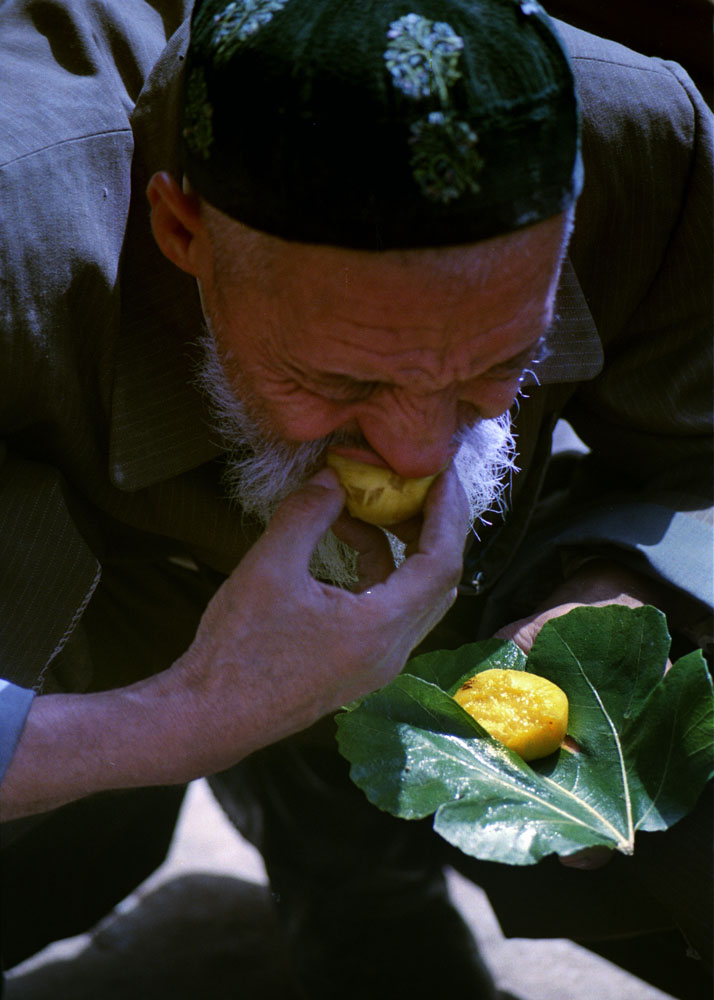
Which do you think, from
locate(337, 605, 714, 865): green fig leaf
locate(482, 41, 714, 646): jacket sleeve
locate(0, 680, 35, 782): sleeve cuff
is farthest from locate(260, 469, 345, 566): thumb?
locate(482, 41, 714, 646): jacket sleeve

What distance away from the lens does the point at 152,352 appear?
1362 millimetres

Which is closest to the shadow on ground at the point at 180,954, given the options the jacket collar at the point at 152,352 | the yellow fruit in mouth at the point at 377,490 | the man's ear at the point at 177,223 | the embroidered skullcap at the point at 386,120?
the jacket collar at the point at 152,352

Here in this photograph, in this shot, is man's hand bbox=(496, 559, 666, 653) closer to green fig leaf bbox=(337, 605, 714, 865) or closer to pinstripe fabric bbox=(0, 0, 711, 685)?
pinstripe fabric bbox=(0, 0, 711, 685)

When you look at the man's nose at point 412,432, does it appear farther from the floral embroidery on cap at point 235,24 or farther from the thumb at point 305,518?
the floral embroidery on cap at point 235,24

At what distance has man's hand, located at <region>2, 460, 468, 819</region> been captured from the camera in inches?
42.4

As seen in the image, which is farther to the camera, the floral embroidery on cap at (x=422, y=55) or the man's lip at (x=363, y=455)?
the man's lip at (x=363, y=455)

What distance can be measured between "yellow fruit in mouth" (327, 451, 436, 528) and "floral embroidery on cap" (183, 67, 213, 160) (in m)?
0.35

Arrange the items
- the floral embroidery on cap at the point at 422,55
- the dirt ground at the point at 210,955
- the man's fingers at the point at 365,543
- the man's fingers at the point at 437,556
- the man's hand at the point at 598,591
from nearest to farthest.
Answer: the floral embroidery on cap at the point at 422,55, the man's fingers at the point at 437,556, the man's fingers at the point at 365,543, the man's hand at the point at 598,591, the dirt ground at the point at 210,955

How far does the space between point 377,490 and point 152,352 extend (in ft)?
1.18

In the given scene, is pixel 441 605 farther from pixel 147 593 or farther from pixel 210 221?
pixel 147 593

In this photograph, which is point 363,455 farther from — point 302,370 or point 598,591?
point 598,591

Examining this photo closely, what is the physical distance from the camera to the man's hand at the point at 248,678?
108cm

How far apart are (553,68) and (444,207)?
201 mm

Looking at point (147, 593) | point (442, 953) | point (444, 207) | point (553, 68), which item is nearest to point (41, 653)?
point (147, 593)
